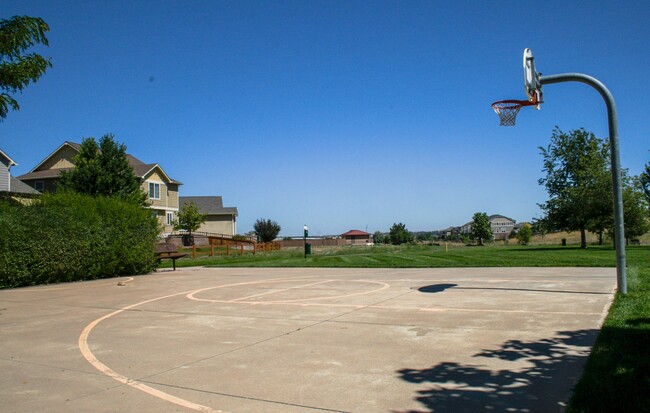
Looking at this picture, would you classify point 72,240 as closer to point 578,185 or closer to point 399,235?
point 578,185

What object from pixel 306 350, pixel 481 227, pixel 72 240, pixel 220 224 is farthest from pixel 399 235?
pixel 306 350

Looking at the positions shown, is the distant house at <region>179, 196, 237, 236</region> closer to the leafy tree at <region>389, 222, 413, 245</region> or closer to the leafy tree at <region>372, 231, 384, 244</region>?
the leafy tree at <region>389, 222, 413, 245</region>

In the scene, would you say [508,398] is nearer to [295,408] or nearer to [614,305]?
[295,408]

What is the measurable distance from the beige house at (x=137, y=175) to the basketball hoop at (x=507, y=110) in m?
38.1

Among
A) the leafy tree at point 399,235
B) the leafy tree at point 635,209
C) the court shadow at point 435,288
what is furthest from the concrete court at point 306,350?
the leafy tree at point 399,235

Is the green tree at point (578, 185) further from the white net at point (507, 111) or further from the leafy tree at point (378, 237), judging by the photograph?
the leafy tree at point (378, 237)

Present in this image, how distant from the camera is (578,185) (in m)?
51.2

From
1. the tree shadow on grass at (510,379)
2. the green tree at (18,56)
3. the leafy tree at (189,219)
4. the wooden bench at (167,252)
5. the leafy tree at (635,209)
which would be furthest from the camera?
the leafy tree at (189,219)

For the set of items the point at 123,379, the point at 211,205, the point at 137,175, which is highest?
the point at 137,175

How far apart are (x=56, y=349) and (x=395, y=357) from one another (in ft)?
16.4

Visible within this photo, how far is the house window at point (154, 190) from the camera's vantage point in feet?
166

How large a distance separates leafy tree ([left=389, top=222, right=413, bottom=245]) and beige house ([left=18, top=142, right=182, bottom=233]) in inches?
1731

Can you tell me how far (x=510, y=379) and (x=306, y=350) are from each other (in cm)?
275

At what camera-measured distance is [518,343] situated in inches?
266
